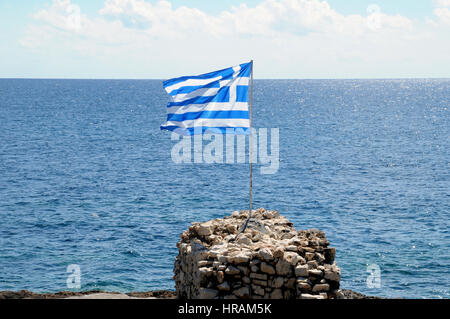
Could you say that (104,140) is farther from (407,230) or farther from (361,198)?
(407,230)

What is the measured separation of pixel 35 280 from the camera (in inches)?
1441

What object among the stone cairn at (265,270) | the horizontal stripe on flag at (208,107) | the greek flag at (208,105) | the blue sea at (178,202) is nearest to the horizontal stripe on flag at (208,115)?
the greek flag at (208,105)

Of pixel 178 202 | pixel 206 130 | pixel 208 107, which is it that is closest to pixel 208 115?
pixel 208 107

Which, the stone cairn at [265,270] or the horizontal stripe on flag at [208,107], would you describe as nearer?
the stone cairn at [265,270]

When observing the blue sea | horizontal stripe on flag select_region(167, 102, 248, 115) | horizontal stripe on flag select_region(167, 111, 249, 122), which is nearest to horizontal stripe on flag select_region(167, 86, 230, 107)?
horizontal stripe on flag select_region(167, 102, 248, 115)

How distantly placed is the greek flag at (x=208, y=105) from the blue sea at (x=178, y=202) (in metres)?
17.4

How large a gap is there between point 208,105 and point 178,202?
117ft

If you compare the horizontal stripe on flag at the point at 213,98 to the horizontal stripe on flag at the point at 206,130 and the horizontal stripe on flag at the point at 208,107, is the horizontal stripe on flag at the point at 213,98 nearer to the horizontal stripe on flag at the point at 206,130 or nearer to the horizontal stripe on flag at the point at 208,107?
the horizontal stripe on flag at the point at 208,107

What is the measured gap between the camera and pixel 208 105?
70.1 ft

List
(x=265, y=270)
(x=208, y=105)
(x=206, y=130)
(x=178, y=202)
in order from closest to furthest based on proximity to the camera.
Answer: (x=265, y=270) < (x=206, y=130) < (x=208, y=105) < (x=178, y=202)

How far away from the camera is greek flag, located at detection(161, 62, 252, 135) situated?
2136 cm

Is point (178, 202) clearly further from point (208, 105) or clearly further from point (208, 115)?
point (208, 105)

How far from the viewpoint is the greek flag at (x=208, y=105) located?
2136 centimetres

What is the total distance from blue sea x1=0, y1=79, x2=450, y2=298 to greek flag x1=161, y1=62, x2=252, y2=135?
1737 cm
